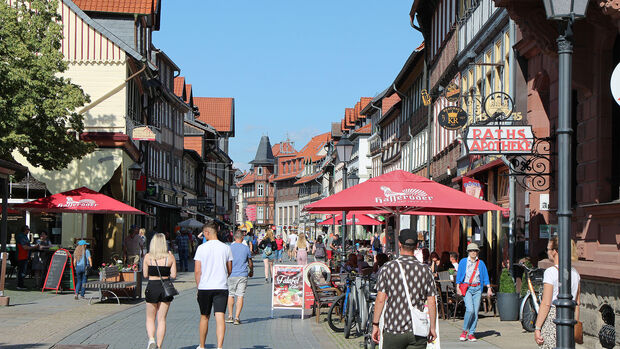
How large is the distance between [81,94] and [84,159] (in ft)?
30.7

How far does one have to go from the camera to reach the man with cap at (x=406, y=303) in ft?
27.1

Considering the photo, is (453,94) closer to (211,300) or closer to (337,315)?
(337,315)

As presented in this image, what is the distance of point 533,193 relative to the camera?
2002 centimetres

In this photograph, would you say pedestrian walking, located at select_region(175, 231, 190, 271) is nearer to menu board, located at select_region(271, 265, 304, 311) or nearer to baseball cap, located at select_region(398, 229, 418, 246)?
menu board, located at select_region(271, 265, 304, 311)

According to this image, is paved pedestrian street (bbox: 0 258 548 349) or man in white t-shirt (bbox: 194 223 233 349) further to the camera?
paved pedestrian street (bbox: 0 258 548 349)

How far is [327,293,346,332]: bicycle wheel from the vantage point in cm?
1639

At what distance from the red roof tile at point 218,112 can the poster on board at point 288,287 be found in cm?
8603

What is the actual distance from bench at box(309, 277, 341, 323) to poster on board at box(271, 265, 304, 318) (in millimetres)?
368

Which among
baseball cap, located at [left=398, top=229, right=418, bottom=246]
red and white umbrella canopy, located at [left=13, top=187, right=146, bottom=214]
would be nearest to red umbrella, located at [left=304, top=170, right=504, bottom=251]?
baseball cap, located at [left=398, top=229, right=418, bottom=246]

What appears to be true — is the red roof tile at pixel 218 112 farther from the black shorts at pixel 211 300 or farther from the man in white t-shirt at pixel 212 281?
the black shorts at pixel 211 300

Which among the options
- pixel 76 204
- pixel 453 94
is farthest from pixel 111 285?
pixel 453 94

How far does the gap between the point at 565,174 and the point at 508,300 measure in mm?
10993

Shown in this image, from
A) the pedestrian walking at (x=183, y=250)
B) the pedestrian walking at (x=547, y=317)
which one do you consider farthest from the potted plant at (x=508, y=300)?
the pedestrian walking at (x=183, y=250)

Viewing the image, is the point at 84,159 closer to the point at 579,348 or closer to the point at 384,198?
the point at 384,198
